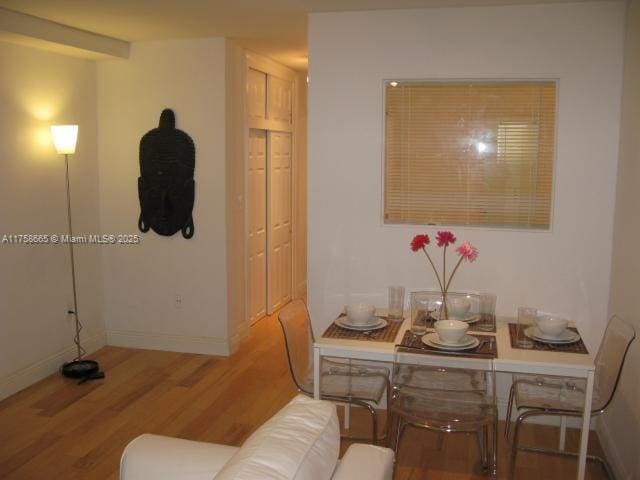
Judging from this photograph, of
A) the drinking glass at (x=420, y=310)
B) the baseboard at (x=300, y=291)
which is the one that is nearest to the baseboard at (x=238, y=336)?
the baseboard at (x=300, y=291)

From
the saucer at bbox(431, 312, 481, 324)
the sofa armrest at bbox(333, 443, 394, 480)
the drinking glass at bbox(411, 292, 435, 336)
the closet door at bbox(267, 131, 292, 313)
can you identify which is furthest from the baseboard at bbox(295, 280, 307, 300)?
the sofa armrest at bbox(333, 443, 394, 480)

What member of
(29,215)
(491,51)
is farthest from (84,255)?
(491,51)

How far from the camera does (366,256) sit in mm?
4188

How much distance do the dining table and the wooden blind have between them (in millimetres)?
804

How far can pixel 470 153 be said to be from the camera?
398 cm

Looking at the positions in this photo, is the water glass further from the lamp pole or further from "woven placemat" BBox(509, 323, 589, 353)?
the lamp pole

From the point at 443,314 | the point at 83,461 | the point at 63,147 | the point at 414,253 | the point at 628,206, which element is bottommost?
the point at 83,461

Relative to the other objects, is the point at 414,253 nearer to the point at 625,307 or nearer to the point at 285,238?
the point at 625,307

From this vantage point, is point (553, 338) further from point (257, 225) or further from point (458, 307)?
point (257, 225)

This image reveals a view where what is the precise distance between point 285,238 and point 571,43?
3628 millimetres

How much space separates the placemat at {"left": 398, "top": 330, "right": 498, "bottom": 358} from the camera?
118 inches

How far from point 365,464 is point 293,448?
35 centimetres

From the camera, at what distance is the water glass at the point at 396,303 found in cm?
362

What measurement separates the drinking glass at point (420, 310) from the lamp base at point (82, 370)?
→ 8.06 ft
